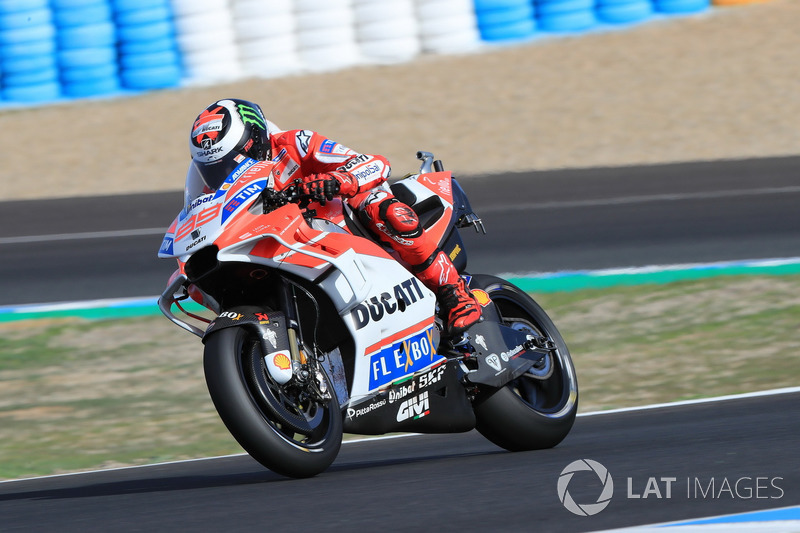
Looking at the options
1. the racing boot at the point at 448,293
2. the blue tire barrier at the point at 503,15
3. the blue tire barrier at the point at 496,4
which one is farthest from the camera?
the blue tire barrier at the point at 503,15

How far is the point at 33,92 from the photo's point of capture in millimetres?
17516

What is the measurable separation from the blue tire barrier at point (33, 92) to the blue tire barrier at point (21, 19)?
3.59ft

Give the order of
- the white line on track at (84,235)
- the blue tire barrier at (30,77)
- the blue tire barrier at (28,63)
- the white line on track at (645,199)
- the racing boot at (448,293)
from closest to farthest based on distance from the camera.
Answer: the racing boot at (448,293)
the white line on track at (84,235)
the white line on track at (645,199)
the blue tire barrier at (28,63)
the blue tire barrier at (30,77)

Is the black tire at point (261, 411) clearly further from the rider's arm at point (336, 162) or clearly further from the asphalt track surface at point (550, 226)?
the asphalt track surface at point (550, 226)

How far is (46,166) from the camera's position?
1612 cm

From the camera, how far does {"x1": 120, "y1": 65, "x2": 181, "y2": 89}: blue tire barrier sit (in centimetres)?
1755

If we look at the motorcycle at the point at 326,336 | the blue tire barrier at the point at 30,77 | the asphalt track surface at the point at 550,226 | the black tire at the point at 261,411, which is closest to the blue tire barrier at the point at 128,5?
the blue tire barrier at the point at 30,77

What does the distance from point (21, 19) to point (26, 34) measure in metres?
0.21

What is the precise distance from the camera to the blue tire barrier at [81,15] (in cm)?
1669

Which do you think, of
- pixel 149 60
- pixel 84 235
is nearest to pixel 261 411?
pixel 84 235

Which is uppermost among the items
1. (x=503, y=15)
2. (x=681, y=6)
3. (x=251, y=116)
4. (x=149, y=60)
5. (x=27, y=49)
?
(x=27, y=49)

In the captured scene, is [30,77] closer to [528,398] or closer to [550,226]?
[550,226]

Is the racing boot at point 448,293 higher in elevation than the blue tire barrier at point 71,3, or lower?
lower

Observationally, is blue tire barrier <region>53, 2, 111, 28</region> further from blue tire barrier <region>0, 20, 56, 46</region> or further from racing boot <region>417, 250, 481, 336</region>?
racing boot <region>417, 250, 481, 336</region>
